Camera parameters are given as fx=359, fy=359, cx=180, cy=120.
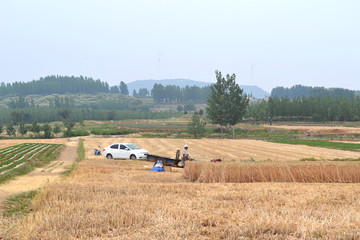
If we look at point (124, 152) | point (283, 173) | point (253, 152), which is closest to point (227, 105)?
point (253, 152)

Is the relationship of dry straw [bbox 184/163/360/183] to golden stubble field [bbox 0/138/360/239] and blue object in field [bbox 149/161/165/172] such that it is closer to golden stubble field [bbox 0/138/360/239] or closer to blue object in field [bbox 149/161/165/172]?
golden stubble field [bbox 0/138/360/239]

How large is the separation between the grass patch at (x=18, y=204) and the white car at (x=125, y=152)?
1889cm

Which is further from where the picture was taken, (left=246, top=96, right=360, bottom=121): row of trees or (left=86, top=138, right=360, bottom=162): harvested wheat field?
(left=246, top=96, right=360, bottom=121): row of trees

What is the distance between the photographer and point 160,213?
9031 millimetres

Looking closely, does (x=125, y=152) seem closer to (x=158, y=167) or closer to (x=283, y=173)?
(x=158, y=167)

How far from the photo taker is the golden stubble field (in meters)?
7.45

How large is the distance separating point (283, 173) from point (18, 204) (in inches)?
461

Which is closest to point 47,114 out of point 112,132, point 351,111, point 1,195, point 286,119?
point 112,132

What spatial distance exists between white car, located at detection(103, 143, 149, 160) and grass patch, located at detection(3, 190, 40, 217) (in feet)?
62.0

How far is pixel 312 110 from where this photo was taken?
14450 centimetres

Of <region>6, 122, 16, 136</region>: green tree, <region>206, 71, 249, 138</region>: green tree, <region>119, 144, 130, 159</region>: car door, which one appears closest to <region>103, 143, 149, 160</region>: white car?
<region>119, 144, 130, 159</region>: car door

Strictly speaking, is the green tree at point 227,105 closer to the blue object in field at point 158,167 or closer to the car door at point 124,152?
the car door at point 124,152

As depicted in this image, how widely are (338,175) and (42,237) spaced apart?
1425 cm

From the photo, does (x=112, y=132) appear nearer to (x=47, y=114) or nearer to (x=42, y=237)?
(x=42, y=237)
